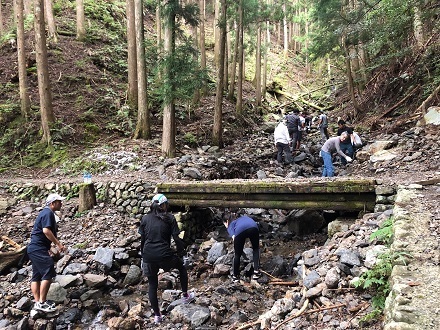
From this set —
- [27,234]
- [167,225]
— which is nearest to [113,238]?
→ [27,234]

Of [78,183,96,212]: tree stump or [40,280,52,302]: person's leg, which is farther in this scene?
[78,183,96,212]: tree stump

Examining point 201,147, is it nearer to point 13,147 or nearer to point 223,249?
point 223,249

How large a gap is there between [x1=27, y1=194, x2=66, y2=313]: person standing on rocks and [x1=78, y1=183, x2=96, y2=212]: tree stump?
3872 mm

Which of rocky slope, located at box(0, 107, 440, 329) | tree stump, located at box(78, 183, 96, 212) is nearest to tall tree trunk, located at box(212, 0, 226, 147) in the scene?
rocky slope, located at box(0, 107, 440, 329)

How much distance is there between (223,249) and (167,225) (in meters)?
3.24

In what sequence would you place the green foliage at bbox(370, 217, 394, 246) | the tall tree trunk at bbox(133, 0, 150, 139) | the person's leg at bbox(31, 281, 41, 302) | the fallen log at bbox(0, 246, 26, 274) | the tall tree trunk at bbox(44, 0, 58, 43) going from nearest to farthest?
the green foliage at bbox(370, 217, 394, 246), the person's leg at bbox(31, 281, 41, 302), the fallen log at bbox(0, 246, 26, 274), the tall tree trunk at bbox(133, 0, 150, 139), the tall tree trunk at bbox(44, 0, 58, 43)

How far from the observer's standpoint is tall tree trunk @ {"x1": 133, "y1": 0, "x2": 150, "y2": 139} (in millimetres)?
12352

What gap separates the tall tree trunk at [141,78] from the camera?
12.4 metres

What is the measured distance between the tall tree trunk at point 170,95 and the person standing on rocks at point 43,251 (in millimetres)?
6349

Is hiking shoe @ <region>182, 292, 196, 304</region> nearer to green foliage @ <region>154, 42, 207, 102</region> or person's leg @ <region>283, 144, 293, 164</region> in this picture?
green foliage @ <region>154, 42, 207, 102</region>

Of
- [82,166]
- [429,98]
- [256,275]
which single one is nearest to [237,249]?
[256,275]

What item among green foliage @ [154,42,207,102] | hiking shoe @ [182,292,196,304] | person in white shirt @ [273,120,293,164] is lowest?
hiking shoe @ [182,292,196,304]

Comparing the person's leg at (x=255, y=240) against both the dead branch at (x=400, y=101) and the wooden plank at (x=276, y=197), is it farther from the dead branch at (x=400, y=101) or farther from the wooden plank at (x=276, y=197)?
the dead branch at (x=400, y=101)

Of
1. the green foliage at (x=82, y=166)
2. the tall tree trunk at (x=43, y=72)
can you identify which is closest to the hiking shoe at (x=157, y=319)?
the green foliage at (x=82, y=166)
